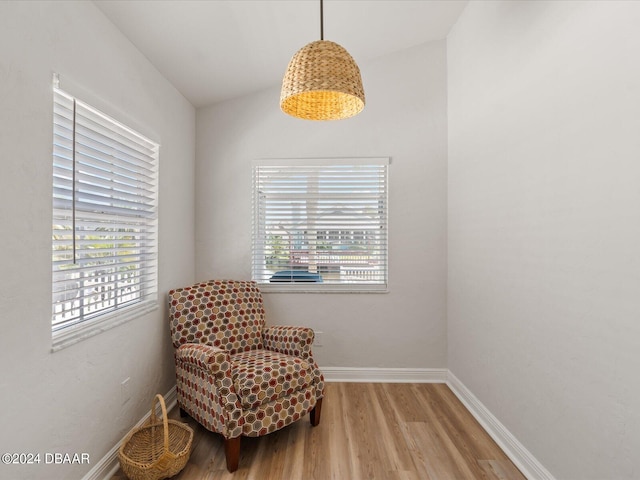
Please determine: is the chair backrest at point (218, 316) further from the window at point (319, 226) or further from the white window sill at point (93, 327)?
the window at point (319, 226)

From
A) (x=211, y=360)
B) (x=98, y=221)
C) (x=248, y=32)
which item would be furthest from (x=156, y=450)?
(x=248, y=32)

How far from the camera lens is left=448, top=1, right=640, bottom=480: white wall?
138 cm

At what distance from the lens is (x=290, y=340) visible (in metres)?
2.65


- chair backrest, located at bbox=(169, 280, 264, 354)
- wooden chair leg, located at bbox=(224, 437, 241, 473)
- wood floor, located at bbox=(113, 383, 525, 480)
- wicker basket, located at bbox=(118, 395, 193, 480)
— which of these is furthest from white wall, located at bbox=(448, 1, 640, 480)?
wicker basket, located at bbox=(118, 395, 193, 480)

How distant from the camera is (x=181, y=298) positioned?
2625 mm

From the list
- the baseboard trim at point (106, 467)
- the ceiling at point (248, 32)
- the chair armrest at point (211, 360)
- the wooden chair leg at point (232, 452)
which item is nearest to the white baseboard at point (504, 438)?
the wooden chair leg at point (232, 452)

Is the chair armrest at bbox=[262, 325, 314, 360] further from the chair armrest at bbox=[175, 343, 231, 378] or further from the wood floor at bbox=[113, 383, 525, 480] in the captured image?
the chair armrest at bbox=[175, 343, 231, 378]

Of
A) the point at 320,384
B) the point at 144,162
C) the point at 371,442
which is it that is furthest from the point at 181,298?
the point at 371,442

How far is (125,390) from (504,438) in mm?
2355

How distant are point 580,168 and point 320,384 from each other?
6.51 feet

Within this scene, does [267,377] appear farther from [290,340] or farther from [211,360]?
[290,340]

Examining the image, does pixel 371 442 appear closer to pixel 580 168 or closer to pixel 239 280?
pixel 239 280

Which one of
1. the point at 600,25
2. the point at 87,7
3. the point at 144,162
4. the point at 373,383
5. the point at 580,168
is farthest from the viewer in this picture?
the point at 373,383

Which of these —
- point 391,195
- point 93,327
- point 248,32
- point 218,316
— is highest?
point 248,32
